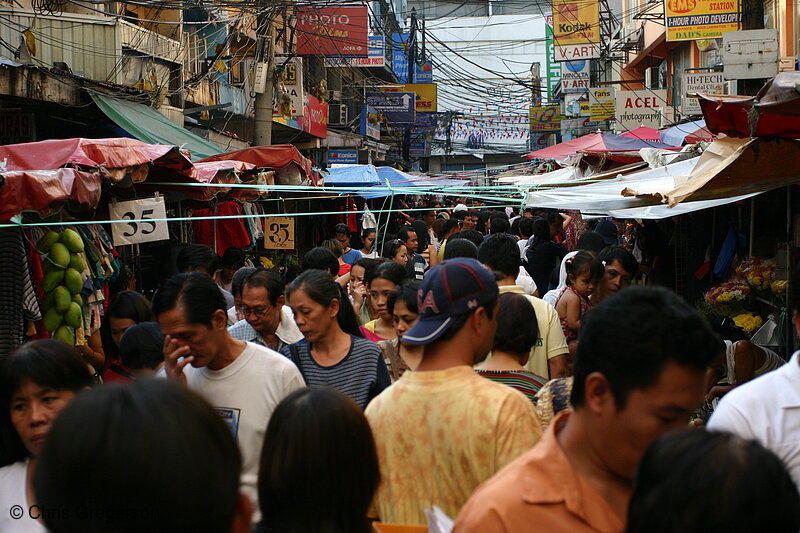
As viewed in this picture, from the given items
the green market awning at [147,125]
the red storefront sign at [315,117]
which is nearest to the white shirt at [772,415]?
the green market awning at [147,125]

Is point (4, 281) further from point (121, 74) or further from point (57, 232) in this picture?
point (121, 74)

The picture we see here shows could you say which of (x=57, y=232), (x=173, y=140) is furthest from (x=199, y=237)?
(x=57, y=232)

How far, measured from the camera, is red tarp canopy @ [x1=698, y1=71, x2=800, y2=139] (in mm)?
4867

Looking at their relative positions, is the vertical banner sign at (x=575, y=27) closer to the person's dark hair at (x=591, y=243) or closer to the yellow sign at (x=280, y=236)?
the yellow sign at (x=280, y=236)

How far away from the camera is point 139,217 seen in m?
7.60

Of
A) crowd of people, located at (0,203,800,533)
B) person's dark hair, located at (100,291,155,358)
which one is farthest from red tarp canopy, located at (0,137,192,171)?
crowd of people, located at (0,203,800,533)

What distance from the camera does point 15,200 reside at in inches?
228

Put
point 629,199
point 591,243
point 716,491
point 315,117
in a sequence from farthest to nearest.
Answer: point 315,117, point 591,243, point 629,199, point 716,491

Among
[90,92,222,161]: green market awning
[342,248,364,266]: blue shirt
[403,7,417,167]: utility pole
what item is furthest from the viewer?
[403,7,417,167]: utility pole

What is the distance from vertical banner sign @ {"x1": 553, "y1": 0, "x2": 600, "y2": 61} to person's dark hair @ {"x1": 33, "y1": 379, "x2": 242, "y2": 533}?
26336mm

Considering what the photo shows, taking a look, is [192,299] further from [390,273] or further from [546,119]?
[546,119]

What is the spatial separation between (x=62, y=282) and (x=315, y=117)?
69.6 ft

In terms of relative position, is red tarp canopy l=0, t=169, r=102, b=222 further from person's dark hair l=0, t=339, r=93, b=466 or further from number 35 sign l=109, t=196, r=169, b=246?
person's dark hair l=0, t=339, r=93, b=466

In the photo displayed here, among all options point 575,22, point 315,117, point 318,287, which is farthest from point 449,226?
point 575,22
